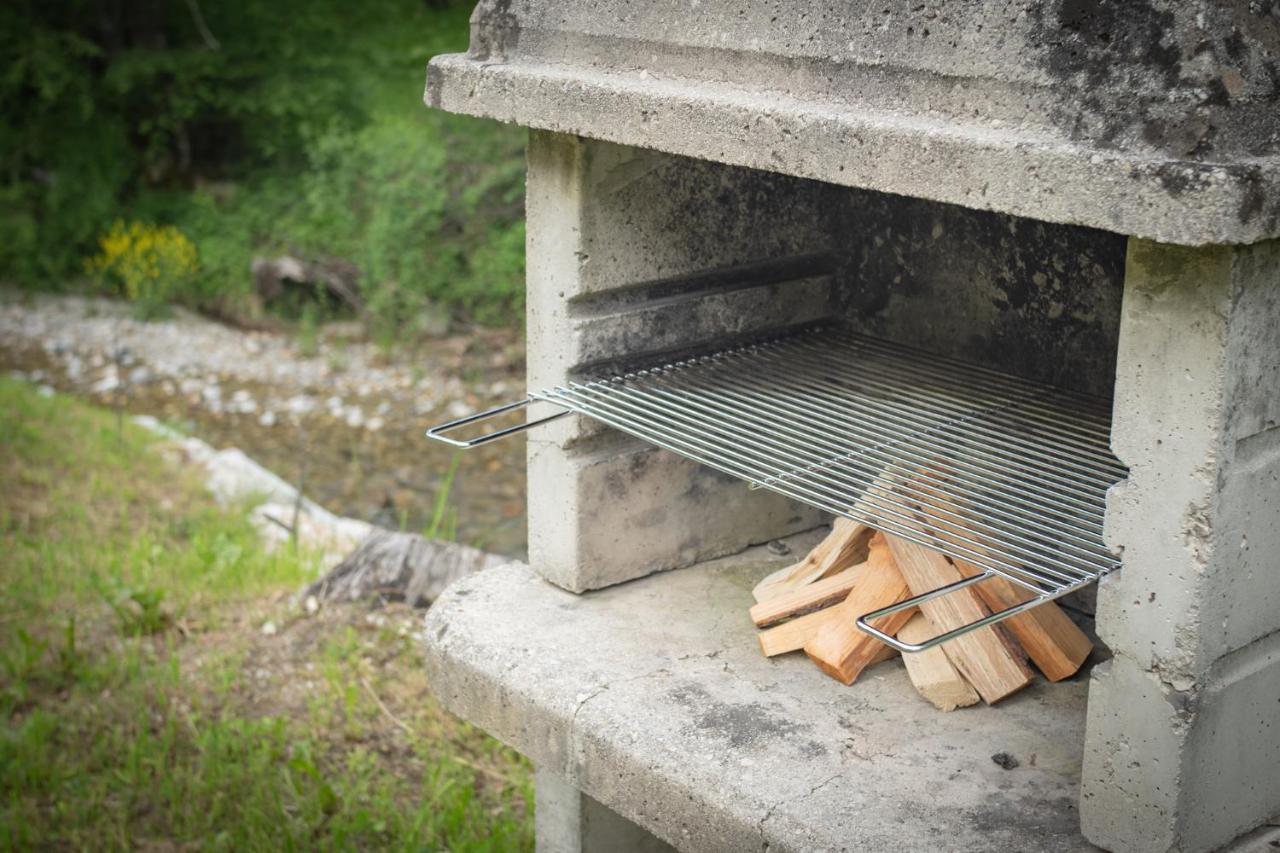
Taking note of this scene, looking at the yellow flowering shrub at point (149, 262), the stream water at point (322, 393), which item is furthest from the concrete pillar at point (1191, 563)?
the yellow flowering shrub at point (149, 262)

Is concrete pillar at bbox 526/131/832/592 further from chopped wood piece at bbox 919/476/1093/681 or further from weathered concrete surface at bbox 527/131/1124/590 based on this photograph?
chopped wood piece at bbox 919/476/1093/681

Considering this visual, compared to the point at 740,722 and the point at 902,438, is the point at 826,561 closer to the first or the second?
the point at 902,438

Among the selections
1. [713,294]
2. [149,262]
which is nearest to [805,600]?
[713,294]

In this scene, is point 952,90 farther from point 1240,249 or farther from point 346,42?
point 346,42

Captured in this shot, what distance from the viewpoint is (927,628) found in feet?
8.82

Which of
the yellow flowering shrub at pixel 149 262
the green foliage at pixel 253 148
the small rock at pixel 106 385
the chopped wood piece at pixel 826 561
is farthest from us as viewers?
the yellow flowering shrub at pixel 149 262

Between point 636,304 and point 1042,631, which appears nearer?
point 1042,631

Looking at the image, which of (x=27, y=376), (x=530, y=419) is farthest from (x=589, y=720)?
(x=27, y=376)

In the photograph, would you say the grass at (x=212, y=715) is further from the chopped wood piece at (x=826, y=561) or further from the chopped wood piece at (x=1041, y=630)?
the chopped wood piece at (x=1041, y=630)

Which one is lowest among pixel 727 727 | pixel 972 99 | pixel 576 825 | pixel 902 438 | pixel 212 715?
pixel 212 715

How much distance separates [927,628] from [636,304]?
869 millimetres

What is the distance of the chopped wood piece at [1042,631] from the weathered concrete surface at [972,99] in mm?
940

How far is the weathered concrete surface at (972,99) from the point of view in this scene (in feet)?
5.87

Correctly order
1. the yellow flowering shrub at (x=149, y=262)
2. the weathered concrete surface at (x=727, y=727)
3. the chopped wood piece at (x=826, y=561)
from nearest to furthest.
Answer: the weathered concrete surface at (x=727, y=727) → the chopped wood piece at (x=826, y=561) → the yellow flowering shrub at (x=149, y=262)
